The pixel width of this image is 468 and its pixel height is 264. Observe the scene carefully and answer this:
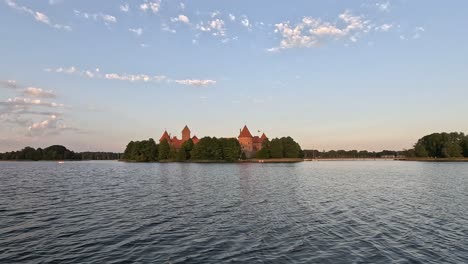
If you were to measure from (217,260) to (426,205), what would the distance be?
77.2 feet

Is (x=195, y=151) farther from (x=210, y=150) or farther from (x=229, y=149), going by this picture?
(x=229, y=149)

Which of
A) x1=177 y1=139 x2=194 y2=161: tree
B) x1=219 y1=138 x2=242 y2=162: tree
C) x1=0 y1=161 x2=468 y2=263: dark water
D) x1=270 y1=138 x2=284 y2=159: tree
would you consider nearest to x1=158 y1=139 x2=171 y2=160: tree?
x1=177 y1=139 x2=194 y2=161: tree

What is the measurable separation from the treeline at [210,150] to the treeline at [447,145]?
7782 centimetres

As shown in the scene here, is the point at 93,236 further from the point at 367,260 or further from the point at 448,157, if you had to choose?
the point at 448,157

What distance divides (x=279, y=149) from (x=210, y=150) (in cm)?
3736

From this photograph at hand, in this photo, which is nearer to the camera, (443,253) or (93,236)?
(443,253)

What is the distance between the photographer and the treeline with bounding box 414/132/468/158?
7141 inches

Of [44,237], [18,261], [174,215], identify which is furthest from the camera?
[174,215]

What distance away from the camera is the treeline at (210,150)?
172m

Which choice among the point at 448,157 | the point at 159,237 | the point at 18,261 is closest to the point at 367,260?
the point at 159,237

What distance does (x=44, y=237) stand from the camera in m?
17.3

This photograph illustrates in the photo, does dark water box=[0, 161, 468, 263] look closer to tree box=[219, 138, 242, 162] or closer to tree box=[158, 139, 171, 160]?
tree box=[219, 138, 242, 162]

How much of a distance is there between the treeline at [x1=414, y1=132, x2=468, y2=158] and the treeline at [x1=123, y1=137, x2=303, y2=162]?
77.8 meters

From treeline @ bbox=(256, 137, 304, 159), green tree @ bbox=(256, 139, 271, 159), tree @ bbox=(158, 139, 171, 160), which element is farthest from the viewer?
tree @ bbox=(158, 139, 171, 160)
